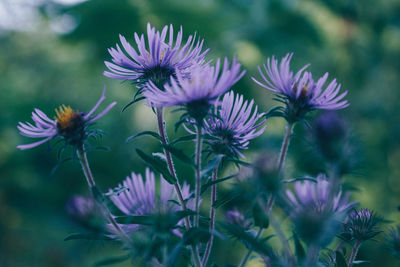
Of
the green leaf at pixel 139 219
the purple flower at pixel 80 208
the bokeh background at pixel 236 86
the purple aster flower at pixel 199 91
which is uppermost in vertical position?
the bokeh background at pixel 236 86

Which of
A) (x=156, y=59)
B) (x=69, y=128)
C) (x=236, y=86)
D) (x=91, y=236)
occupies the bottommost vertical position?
(x=91, y=236)

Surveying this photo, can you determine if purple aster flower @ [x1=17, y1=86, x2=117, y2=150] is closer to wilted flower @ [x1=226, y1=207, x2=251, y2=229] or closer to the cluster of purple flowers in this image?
the cluster of purple flowers

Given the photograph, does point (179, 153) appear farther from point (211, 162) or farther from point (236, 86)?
point (236, 86)

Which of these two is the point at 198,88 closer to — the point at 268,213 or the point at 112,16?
the point at 268,213

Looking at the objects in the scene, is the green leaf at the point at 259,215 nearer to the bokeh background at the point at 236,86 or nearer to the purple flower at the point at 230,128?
the purple flower at the point at 230,128

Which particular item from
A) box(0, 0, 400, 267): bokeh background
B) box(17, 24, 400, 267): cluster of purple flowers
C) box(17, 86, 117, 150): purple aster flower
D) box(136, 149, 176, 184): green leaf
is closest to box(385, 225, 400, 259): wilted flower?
box(17, 24, 400, 267): cluster of purple flowers

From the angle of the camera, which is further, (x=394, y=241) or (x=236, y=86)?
(x=236, y=86)

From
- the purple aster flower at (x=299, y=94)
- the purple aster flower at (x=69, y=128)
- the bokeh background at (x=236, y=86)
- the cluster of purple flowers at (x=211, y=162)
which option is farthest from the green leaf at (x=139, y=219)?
the bokeh background at (x=236, y=86)

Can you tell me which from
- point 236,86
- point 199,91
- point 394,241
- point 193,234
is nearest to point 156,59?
point 199,91
